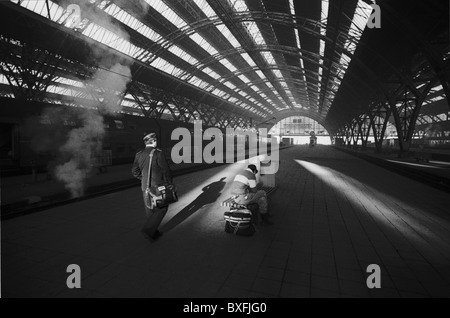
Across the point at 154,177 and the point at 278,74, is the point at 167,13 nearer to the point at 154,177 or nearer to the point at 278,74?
the point at 154,177

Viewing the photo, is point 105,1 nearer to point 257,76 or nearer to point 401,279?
point 401,279

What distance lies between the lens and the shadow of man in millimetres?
4924

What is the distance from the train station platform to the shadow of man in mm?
52

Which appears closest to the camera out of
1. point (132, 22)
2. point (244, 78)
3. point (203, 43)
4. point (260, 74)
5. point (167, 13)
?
point (132, 22)

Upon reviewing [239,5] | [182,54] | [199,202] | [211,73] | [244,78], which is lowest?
[199,202]

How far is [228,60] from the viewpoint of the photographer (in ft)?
104

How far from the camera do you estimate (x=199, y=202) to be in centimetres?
665

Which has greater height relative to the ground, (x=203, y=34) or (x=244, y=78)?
(x=244, y=78)

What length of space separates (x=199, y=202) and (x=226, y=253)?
Result: 322cm

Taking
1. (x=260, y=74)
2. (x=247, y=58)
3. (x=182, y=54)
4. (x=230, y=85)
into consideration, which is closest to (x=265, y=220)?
(x=182, y=54)

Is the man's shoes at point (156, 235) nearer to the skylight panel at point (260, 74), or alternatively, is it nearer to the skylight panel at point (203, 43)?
the skylight panel at point (203, 43)

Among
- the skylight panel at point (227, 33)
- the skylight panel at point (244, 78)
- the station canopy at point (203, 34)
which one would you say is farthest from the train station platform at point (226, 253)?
the skylight panel at point (244, 78)
